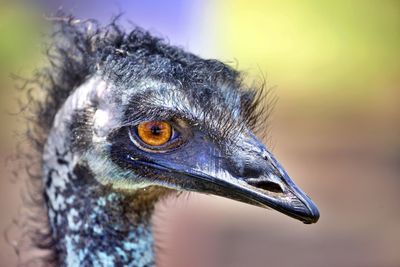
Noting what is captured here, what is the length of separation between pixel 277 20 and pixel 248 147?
25.9 feet

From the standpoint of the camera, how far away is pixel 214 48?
8.96m

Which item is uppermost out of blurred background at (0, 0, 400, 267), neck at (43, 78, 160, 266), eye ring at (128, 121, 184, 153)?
blurred background at (0, 0, 400, 267)

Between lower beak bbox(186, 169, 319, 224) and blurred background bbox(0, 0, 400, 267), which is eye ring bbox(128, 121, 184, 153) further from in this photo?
blurred background bbox(0, 0, 400, 267)

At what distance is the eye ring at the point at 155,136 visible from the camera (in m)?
2.43

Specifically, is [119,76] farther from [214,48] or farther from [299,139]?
[214,48]

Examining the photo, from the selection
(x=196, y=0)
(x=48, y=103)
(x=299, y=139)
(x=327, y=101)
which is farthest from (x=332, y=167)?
(x=48, y=103)

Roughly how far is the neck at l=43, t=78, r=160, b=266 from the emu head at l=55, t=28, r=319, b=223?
0.14ft

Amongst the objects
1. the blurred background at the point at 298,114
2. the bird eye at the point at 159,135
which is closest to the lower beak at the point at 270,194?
the bird eye at the point at 159,135

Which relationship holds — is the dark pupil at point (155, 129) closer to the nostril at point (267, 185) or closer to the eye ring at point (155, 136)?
the eye ring at point (155, 136)

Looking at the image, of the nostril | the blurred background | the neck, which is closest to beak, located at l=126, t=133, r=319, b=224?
the nostril

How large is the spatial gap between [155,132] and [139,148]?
78mm

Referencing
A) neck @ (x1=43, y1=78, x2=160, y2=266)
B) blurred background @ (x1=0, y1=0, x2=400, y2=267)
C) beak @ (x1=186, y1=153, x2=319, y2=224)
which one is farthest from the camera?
blurred background @ (x1=0, y1=0, x2=400, y2=267)

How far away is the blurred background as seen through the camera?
19.4 ft

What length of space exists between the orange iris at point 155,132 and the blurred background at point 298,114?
1.15 m
